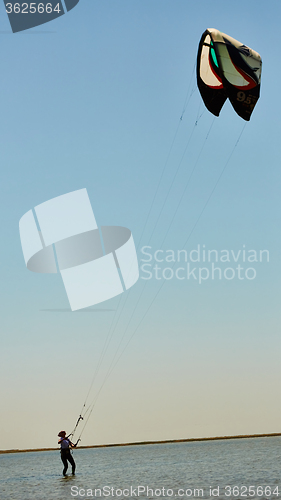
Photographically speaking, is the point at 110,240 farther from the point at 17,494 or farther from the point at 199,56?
the point at 17,494

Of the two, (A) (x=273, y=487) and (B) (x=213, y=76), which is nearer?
(A) (x=273, y=487)

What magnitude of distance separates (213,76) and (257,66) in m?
1.65

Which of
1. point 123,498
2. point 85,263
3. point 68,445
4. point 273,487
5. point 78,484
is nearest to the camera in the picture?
point 123,498

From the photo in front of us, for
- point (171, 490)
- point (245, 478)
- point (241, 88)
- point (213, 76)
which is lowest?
point (245, 478)

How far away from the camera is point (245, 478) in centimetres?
1486

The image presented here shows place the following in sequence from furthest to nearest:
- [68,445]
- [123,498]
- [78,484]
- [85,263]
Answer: [85,263]
[68,445]
[78,484]
[123,498]

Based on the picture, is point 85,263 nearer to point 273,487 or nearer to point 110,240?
point 110,240

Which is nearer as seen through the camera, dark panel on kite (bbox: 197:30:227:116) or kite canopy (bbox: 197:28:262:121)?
kite canopy (bbox: 197:28:262:121)

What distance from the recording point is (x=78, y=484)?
14.4 m

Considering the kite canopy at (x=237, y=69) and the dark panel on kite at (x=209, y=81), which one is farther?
the dark panel on kite at (x=209, y=81)

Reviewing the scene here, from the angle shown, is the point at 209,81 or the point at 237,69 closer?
the point at 237,69

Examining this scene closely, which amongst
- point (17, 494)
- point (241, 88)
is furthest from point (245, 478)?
point (241, 88)

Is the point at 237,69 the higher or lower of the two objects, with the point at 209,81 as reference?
lower

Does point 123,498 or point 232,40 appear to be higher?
point 232,40
